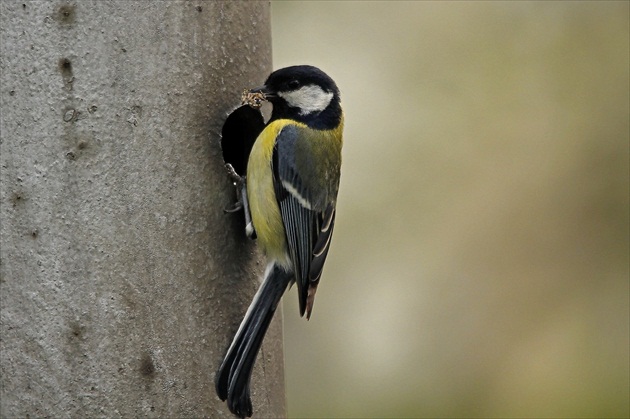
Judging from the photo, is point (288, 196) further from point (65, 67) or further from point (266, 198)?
point (65, 67)

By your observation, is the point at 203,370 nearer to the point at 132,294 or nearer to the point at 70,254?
the point at 132,294

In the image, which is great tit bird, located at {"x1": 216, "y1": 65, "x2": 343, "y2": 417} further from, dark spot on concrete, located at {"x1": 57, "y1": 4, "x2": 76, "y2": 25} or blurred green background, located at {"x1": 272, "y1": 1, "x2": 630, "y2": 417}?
blurred green background, located at {"x1": 272, "y1": 1, "x2": 630, "y2": 417}

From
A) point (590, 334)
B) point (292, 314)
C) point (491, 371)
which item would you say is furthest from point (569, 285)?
point (292, 314)

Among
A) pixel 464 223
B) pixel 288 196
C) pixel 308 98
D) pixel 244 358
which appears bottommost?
pixel 464 223

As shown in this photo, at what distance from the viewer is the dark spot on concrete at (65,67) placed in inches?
96.6

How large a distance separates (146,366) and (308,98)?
0.99 meters

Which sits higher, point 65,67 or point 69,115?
point 65,67

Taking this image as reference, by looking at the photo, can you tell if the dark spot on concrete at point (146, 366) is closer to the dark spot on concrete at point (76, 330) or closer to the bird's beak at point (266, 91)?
the dark spot on concrete at point (76, 330)

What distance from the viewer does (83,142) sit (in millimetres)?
2471

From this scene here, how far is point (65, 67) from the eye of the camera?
246 centimetres

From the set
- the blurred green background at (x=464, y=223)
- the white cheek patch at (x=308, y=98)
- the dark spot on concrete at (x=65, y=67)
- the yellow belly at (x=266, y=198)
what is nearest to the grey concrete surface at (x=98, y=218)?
the dark spot on concrete at (x=65, y=67)

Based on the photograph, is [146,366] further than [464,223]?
No

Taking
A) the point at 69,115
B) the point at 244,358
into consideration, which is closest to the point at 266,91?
the point at 69,115

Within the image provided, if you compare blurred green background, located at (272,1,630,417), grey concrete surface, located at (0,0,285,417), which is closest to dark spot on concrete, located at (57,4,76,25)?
grey concrete surface, located at (0,0,285,417)
